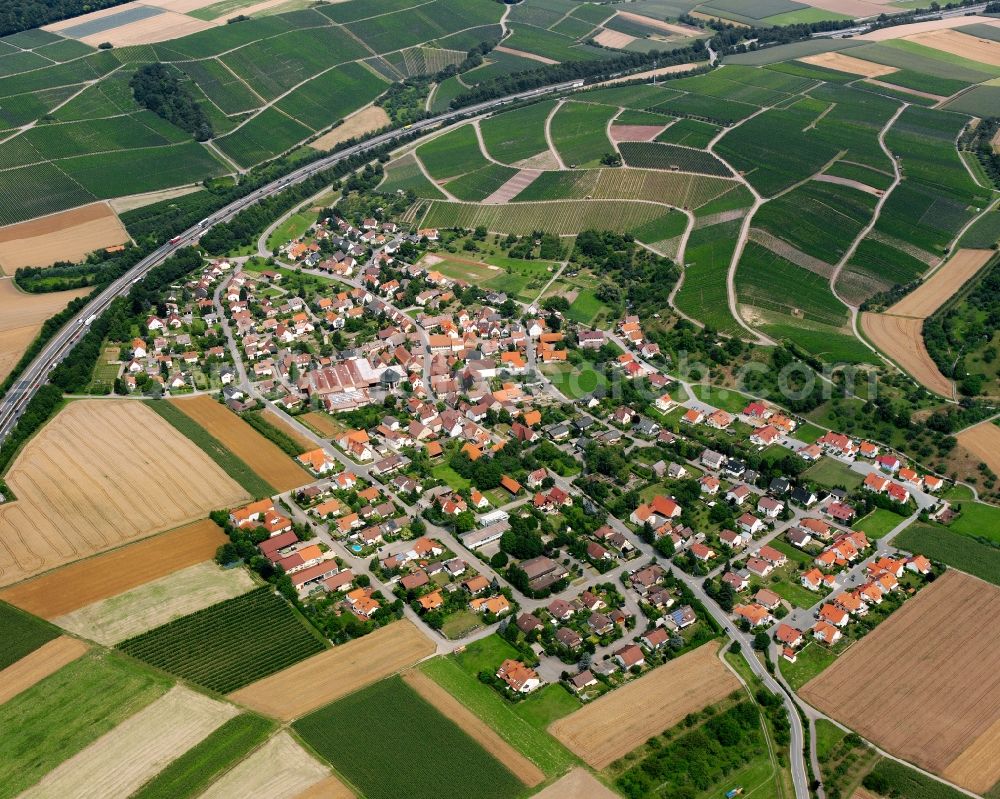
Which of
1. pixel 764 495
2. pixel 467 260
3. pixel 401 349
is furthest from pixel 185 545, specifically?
pixel 467 260

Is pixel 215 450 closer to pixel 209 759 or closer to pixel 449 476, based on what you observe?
pixel 449 476

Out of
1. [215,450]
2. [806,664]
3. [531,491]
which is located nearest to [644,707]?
[806,664]

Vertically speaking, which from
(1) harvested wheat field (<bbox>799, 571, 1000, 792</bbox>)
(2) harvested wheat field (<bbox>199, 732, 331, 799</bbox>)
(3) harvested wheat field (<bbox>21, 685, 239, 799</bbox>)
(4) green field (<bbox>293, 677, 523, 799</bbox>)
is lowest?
(1) harvested wheat field (<bbox>799, 571, 1000, 792</bbox>)

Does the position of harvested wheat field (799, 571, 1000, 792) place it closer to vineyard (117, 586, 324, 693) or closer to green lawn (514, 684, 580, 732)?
green lawn (514, 684, 580, 732)

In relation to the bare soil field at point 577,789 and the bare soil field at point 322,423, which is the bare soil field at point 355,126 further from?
the bare soil field at point 577,789

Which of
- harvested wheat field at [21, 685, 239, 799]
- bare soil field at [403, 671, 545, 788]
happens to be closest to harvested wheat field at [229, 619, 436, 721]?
bare soil field at [403, 671, 545, 788]
